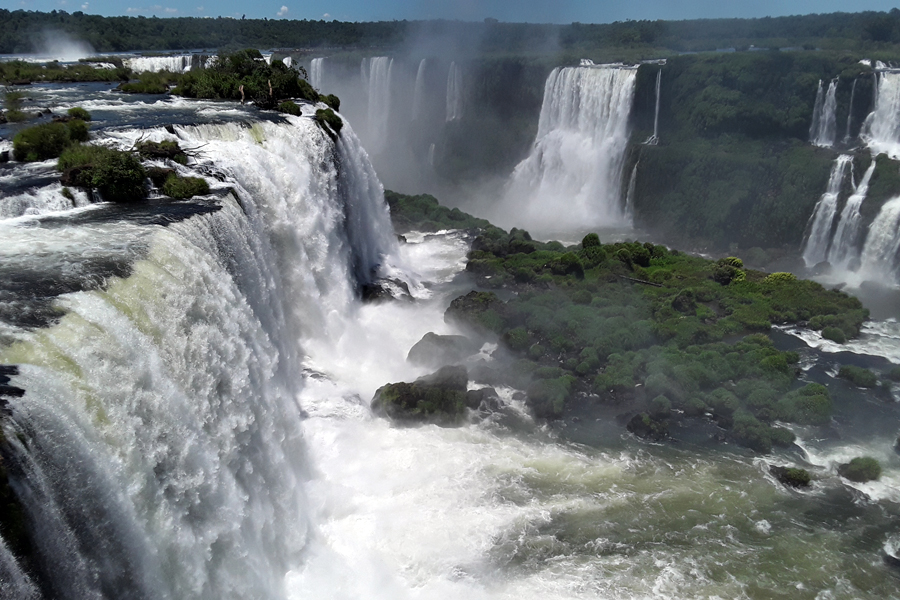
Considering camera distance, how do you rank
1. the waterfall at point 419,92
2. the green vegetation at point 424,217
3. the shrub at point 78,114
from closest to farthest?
the shrub at point 78,114, the green vegetation at point 424,217, the waterfall at point 419,92

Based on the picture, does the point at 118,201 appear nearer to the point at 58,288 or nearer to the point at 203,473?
the point at 58,288

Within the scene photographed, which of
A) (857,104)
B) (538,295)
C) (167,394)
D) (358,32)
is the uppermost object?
(358,32)

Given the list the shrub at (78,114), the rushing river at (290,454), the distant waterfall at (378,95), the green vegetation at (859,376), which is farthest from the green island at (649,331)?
the distant waterfall at (378,95)

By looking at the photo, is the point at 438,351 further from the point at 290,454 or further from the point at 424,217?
the point at 424,217

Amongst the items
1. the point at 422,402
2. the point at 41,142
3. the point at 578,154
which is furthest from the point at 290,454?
the point at 578,154

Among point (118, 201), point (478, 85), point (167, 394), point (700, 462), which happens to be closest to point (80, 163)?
point (118, 201)

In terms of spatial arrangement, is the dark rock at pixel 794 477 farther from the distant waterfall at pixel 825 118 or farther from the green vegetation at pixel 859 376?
the distant waterfall at pixel 825 118

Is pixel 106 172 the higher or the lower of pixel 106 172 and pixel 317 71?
the lower
